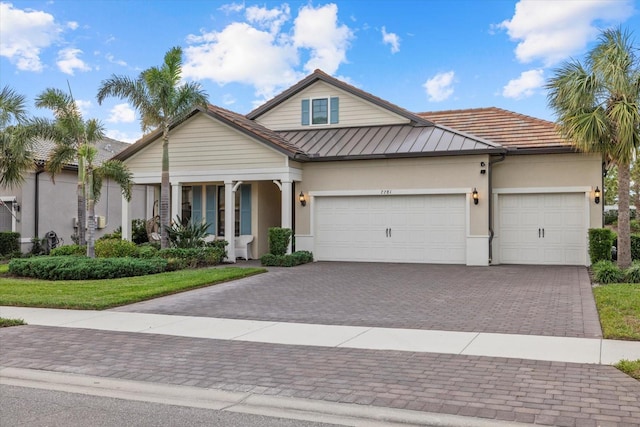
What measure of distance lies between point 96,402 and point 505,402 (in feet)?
13.0

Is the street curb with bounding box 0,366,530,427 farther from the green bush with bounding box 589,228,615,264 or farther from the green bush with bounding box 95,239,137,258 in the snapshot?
the green bush with bounding box 589,228,615,264

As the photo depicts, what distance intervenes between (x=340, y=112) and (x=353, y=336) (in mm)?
15085

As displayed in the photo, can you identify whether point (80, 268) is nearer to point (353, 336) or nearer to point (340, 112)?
point (353, 336)

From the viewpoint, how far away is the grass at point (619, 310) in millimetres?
7824

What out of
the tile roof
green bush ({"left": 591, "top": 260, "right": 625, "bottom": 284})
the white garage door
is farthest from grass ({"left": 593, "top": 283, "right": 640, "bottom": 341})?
the tile roof

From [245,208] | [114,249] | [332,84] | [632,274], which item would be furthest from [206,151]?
[632,274]

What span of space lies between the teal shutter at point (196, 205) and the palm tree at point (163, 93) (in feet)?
10.0

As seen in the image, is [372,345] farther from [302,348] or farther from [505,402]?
[505,402]

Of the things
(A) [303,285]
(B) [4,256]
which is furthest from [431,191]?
(B) [4,256]

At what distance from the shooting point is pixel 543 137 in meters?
18.7

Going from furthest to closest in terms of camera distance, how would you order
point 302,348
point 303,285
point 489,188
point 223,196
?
point 223,196 < point 489,188 < point 303,285 < point 302,348

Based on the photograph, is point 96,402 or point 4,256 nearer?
point 96,402

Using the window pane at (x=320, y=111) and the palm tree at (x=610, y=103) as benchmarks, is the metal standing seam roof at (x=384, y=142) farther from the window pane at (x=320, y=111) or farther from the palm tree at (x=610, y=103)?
the palm tree at (x=610, y=103)

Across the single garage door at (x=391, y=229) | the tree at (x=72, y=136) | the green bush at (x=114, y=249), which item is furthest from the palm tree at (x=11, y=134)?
the single garage door at (x=391, y=229)
